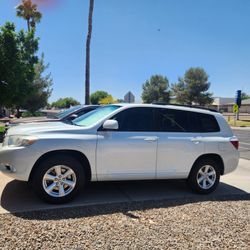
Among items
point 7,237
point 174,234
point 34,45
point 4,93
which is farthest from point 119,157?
point 34,45

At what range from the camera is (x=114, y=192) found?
5648 mm

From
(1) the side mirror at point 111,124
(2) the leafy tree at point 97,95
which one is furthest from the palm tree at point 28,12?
(2) the leafy tree at point 97,95

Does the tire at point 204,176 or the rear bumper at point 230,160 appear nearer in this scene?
the tire at point 204,176

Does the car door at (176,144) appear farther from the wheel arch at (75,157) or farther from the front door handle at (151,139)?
the wheel arch at (75,157)

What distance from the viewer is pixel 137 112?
5.47 m

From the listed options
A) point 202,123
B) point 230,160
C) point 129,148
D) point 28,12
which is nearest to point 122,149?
point 129,148

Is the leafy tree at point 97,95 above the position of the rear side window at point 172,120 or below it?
above

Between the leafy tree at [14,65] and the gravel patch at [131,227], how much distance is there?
11423 millimetres

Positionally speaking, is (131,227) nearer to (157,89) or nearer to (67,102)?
(157,89)

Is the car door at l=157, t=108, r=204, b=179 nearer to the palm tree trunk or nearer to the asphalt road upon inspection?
the asphalt road

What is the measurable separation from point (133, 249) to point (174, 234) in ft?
2.38

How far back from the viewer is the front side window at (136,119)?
5.29 meters

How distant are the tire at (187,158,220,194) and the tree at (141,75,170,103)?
218 ft

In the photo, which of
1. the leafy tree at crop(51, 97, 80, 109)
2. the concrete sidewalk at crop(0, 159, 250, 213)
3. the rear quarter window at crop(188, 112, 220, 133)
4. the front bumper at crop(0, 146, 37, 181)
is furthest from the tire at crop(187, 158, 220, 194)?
the leafy tree at crop(51, 97, 80, 109)
